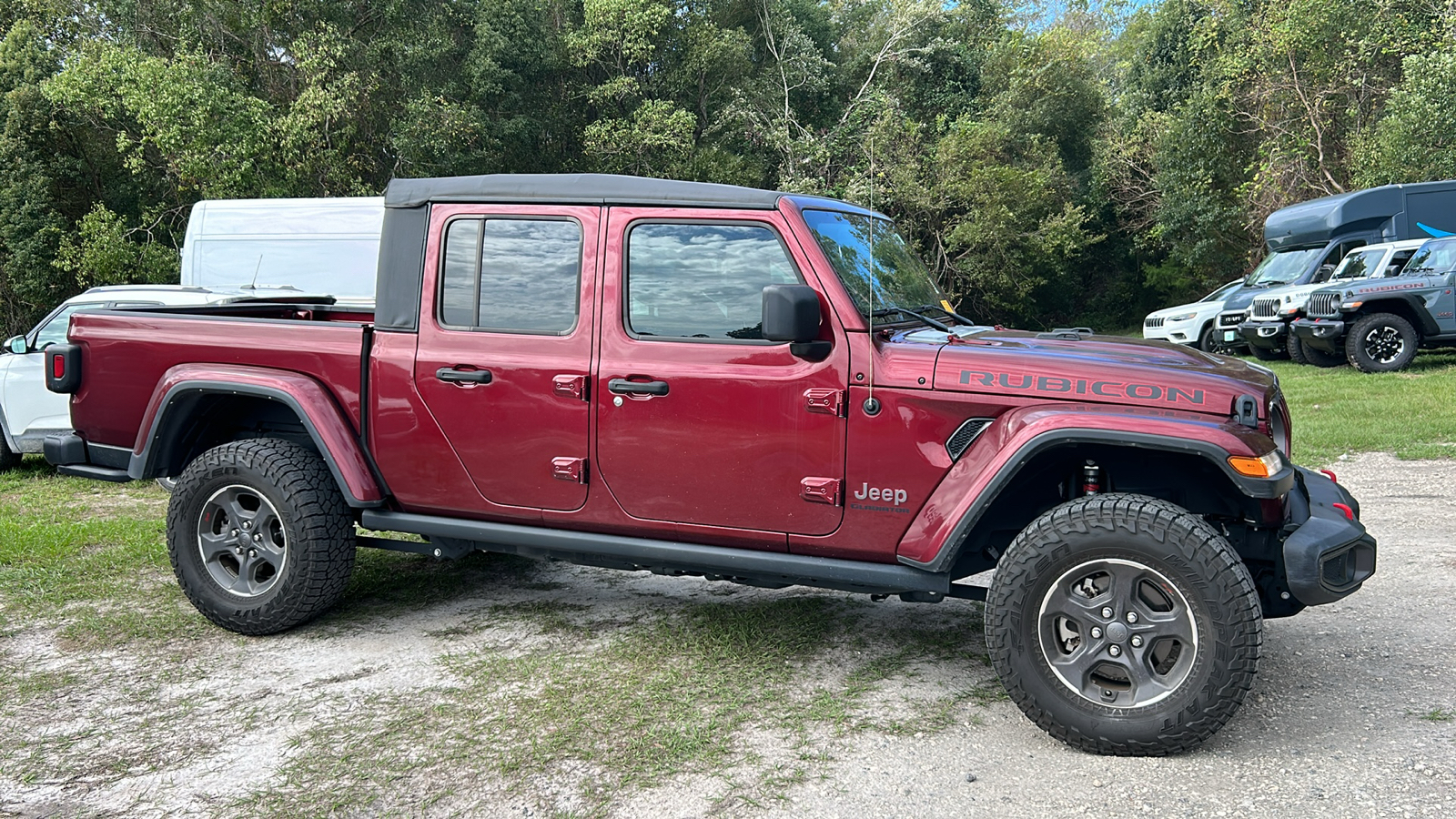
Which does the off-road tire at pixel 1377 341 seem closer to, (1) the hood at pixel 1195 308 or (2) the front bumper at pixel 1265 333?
(2) the front bumper at pixel 1265 333

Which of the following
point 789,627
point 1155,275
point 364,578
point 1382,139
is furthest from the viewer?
→ point 1155,275

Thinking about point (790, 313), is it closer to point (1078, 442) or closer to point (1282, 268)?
point (1078, 442)

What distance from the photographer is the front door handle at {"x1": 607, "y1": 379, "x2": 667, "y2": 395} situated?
4.20 metres

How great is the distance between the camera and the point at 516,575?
233 inches

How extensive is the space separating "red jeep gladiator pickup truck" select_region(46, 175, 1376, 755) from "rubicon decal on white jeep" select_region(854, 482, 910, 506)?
1 centimetres

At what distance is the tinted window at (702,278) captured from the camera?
4.16 metres

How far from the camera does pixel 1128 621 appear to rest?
3.56m

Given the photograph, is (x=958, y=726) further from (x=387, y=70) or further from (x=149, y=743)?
(x=387, y=70)

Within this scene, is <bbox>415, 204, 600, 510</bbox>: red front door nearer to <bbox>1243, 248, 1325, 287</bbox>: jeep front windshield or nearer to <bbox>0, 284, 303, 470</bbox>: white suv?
<bbox>0, 284, 303, 470</bbox>: white suv

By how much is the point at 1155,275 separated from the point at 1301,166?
26.0ft

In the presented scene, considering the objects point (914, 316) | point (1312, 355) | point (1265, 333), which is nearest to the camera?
point (914, 316)

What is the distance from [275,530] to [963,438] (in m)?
3.13

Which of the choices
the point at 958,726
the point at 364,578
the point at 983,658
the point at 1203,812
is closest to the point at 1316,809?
the point at 1203,812

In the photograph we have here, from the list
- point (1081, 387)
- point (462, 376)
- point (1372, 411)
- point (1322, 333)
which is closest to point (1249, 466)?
point (1081, 387)
